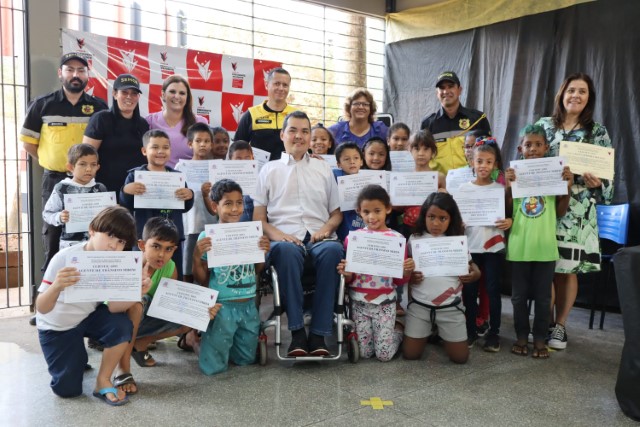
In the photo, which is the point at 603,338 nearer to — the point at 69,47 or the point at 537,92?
the point at 537,92

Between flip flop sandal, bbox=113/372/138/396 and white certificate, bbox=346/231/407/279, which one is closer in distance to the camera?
flip flop sandal, bbox=113/372/138/396

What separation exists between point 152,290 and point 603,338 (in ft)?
9.37

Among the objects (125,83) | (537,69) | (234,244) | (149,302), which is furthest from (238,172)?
(537,69)

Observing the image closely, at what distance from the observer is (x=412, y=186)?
3193mm

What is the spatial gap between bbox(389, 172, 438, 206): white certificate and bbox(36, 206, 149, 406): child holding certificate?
1571mm

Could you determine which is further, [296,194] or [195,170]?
[195,170]

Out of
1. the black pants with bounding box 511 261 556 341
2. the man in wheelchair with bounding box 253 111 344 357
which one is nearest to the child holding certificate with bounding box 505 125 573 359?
the black pants with bounding box 511 261 556 341

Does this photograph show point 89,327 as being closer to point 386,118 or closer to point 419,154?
point 419,154

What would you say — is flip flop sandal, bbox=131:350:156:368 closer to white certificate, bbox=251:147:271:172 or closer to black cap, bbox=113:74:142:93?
white certificate, bbox=251:147:271:172

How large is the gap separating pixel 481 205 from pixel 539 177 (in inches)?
13.8

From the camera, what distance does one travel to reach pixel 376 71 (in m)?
6.53

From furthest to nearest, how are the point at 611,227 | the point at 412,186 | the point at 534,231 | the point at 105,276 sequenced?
the point at 611,227 < the point at 412,186 < the point at 534,231 < the point at 105,276

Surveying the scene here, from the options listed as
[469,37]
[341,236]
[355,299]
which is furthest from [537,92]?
[355,299]

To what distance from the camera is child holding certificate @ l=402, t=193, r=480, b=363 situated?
2836 millimetres
